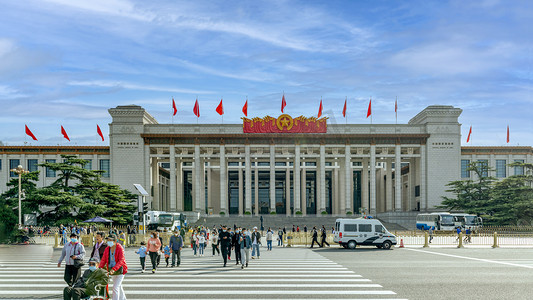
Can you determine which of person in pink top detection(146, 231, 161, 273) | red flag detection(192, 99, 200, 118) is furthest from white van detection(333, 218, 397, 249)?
red flag detection(192, 99, 200, 118)

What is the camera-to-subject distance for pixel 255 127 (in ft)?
274

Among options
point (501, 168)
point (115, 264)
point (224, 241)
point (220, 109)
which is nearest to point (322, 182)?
point (220, 109)

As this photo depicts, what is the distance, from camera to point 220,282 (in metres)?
19.4

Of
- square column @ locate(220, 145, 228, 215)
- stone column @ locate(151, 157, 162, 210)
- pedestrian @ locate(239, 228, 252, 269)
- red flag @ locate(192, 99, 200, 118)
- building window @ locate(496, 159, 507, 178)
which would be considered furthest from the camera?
building window @ locate(496, 159, 507, 178)

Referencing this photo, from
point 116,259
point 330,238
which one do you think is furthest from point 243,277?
point 330,238

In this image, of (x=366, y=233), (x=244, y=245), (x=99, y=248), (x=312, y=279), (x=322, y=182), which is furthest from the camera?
(x=322, y=182)

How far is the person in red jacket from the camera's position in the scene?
13766mm

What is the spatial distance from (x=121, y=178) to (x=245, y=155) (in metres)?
18.5

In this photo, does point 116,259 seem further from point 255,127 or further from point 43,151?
point 43,151

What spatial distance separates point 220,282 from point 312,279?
10.9 feet

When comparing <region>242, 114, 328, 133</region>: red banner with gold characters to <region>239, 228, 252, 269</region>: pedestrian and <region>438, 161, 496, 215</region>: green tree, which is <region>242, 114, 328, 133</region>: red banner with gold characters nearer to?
<region>438, 161, 496, 215</region>: green tree

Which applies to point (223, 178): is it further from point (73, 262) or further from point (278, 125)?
point (73, 262)

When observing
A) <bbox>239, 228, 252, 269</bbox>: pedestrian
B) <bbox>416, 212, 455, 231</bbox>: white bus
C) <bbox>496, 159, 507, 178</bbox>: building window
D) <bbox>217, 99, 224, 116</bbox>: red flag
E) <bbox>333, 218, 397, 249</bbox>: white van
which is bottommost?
<bbox>416, 212, 455, 231</bbox>: white bus

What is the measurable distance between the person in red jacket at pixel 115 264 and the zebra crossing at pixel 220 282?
6.12 ft
